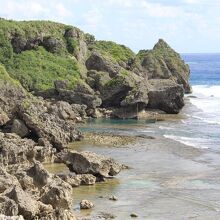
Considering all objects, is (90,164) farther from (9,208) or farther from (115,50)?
(115,50)

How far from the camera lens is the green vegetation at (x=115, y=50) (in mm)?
140875

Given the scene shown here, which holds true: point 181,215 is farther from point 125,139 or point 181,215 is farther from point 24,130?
point 125,139

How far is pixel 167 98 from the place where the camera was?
342ft

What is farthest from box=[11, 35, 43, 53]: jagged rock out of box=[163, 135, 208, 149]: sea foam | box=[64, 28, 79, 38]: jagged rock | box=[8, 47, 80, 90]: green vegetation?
box=[163, 135, 208, 149]: sea foam

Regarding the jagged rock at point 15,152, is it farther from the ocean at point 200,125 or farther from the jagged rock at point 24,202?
the ocean at point 200,125

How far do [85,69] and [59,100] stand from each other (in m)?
20.8

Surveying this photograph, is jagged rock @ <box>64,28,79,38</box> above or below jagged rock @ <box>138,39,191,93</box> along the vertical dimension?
above

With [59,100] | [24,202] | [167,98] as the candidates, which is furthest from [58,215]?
[167,98]

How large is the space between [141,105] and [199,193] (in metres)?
54.3

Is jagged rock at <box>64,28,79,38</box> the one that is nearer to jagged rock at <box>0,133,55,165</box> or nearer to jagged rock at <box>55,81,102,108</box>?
jagged rock at <box>55,81,102,108</box>

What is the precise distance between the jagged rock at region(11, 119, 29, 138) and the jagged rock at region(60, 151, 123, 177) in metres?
16.0

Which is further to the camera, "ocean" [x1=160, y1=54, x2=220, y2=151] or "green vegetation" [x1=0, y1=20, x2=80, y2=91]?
"green vegetation" [x1=0, y1=20, x2=80, y2=91]

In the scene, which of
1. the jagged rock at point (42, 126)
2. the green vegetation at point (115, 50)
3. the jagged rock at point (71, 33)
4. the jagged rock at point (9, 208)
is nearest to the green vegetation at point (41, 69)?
the jagged rock at point (71, 33)

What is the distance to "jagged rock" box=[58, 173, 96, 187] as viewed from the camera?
47.5 metres
